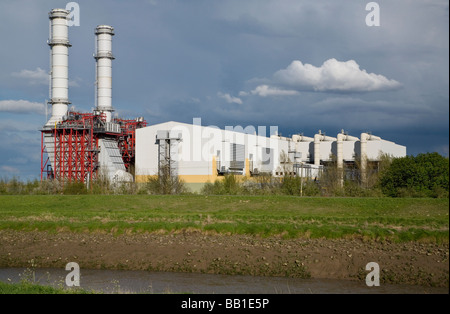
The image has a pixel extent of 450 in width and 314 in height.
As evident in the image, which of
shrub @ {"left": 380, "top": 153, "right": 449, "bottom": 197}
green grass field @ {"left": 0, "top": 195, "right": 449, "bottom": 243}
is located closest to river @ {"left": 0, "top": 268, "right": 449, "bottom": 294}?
green grass field @ {"left": 0, "top": 195, "right": 449, "bottom": 243}

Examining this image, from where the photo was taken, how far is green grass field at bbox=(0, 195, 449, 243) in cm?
2922

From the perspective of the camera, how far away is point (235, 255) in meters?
26.2

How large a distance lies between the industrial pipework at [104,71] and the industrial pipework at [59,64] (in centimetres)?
403

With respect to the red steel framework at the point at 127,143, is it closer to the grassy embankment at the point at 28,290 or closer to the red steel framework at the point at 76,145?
the red steel framework at the point at 76,145

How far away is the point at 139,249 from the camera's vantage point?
28266 mm

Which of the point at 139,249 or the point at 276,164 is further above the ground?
the point at 276,164

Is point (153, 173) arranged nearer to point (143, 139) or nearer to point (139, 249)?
point (143, 139)

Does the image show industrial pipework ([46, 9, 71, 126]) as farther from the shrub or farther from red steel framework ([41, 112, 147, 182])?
the shrub

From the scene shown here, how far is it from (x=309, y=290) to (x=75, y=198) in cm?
3057

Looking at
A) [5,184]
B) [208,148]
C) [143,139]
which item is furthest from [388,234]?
[5,184]

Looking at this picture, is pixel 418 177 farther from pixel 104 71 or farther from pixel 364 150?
pixel 104 71

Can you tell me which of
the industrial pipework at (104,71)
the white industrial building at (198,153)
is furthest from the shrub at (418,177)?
the industrial pipework at (104,71)
